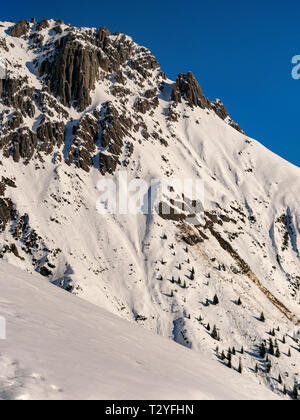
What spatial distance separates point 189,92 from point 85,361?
552 ft

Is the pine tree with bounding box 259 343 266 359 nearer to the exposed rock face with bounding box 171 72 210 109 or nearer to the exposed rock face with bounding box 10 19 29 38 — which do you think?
the exposed rock face with bounding box 171 72 210 109

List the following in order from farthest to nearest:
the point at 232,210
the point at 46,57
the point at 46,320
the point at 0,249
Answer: the point at 46,57 → the point at 232,210 → the point at 0,249 → the point at 46,320

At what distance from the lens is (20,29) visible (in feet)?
500

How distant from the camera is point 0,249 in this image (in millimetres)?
70750

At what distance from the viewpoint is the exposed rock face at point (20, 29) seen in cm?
15125

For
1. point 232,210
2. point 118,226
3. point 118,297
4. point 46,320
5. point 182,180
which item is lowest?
point 46,320

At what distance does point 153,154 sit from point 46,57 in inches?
2792

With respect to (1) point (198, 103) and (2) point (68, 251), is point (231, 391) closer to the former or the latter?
(2) point (68, 251)

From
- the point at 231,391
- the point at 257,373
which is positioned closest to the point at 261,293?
the point at 257,373

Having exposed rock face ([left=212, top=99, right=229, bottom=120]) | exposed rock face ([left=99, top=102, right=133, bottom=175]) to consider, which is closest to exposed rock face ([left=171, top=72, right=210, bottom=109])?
exposed rock face ([left=212, top=99, right=229, bottom=120])

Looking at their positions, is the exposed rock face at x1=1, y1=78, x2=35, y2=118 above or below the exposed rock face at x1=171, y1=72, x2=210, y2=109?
below

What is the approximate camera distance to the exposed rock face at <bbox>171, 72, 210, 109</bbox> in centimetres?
16088
